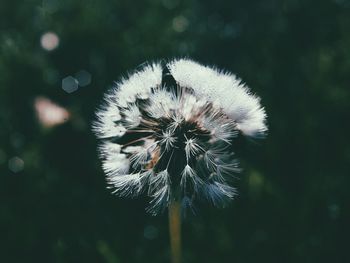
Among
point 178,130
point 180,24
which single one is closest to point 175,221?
point 178,130

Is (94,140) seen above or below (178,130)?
above

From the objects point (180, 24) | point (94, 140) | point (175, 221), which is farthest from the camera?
point (180, 24)

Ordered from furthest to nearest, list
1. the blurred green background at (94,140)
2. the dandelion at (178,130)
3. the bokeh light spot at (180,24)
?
1. the bokeh light spot at (180,24)
2. the blurred green background at (94,140)
3. the dandelion at (178,130)

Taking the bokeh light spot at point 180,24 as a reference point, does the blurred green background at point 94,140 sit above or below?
below

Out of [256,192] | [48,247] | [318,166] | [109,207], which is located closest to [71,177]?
[109,207]

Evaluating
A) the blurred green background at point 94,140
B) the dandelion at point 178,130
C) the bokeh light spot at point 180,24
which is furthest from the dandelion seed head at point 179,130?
the bokeh light spot at point 180,24

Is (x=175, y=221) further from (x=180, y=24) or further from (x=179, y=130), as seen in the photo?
(x=180, y=24)

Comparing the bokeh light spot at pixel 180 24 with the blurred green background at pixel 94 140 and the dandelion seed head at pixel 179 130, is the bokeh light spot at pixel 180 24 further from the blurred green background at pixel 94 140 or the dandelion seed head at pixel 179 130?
the dandelion seed head at pixel 179 130
